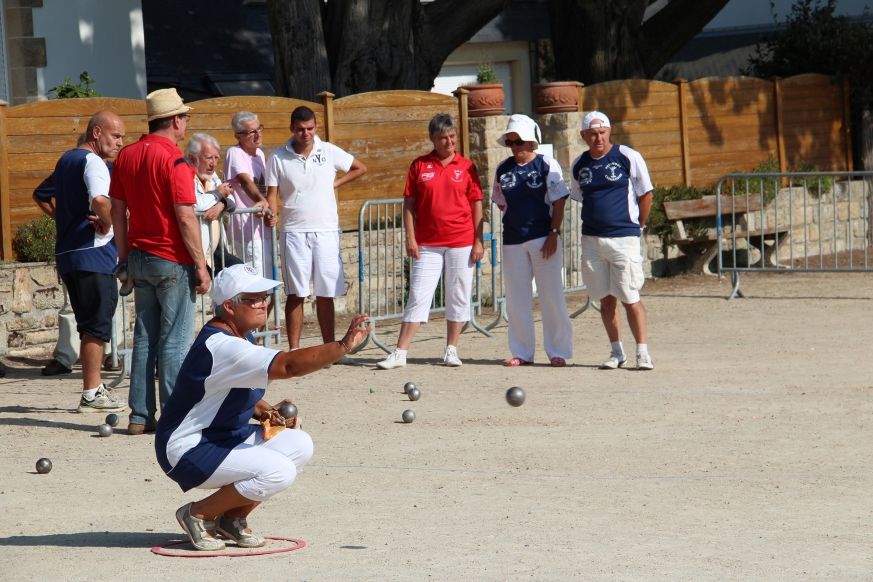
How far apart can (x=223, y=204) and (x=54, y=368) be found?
91.9 inches

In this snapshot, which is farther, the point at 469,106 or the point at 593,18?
the point at 593,18

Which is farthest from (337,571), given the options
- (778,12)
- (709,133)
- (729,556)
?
(778,12)

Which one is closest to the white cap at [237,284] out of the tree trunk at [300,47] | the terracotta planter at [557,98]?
the tree trunk at [300,47]

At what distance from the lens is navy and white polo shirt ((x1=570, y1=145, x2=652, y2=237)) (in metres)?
11.3

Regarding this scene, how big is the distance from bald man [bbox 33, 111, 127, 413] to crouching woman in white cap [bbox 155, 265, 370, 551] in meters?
3.61

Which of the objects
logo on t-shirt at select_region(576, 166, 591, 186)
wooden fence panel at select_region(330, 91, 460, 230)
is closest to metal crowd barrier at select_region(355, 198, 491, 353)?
wooden fence panel at select_region(330, 91, 460, 230)

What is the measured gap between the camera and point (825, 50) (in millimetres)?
21234

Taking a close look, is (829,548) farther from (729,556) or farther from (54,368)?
(54,368)

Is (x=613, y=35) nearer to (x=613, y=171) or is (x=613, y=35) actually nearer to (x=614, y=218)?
(x=613, y=171)

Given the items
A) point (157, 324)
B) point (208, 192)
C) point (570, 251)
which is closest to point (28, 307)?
point (208, 192)

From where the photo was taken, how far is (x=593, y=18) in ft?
64.1

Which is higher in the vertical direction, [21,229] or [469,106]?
[469,106]

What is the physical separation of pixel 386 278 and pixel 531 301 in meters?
1.72

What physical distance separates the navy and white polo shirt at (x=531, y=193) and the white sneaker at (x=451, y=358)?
1001 mm
